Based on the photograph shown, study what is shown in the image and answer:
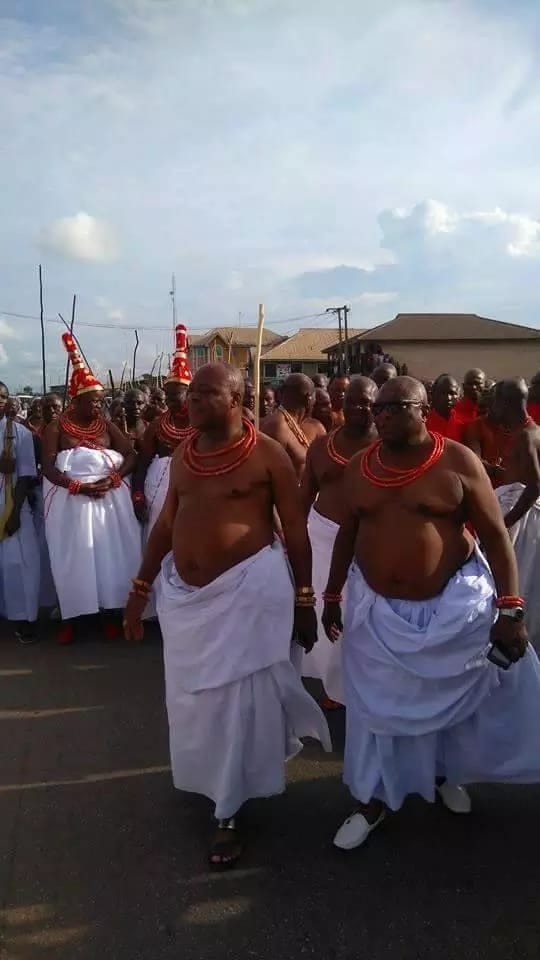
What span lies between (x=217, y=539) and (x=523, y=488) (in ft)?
8.00

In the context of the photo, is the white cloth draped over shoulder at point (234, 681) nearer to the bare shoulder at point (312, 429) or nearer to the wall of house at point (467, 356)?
the bare shoulder at point (312, 429)

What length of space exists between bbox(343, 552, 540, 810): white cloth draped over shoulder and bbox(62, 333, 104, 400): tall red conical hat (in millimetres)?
3465

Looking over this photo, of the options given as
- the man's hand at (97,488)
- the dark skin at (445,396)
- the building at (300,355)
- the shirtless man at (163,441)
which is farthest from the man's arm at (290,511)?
the building at (300,355)

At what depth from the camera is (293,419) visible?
16.7 feet

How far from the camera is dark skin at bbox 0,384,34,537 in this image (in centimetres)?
582

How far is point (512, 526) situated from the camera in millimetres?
4730

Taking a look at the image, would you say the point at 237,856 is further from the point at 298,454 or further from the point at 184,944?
the point at 298,454

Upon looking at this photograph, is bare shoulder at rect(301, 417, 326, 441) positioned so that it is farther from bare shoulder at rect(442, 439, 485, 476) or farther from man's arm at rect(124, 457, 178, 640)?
bare shoulder at rect(442, 439, 485, 476)

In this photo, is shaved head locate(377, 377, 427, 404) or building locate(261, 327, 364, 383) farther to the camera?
building locate(261, 327, 364, 383)

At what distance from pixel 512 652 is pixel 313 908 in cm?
119

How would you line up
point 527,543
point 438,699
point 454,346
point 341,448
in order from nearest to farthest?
point 438,699 < point 341,448 < point 527,543 < point 454,346

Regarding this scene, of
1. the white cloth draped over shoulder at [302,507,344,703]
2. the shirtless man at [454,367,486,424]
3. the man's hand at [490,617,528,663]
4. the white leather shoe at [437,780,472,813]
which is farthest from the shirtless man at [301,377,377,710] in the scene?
the shirtless man at [454,367,486,424]

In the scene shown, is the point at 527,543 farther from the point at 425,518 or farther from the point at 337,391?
the point at 337,391

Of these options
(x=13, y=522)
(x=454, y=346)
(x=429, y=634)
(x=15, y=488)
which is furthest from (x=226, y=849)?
(x=454, y=346)
